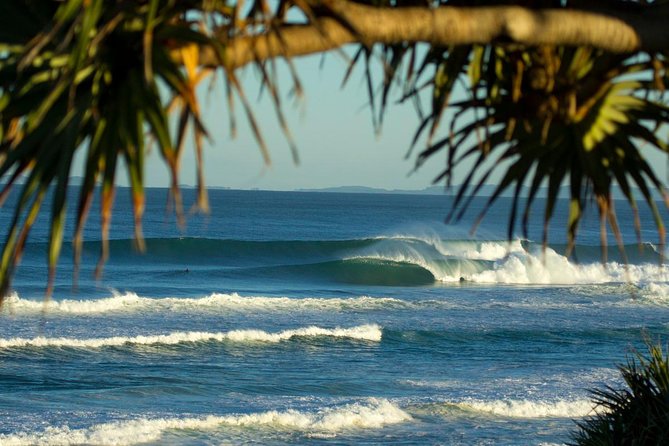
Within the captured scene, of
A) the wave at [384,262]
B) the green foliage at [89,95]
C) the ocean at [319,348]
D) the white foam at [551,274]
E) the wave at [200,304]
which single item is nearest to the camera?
the green foliage at [89,95]

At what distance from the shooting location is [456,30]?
2510 mm

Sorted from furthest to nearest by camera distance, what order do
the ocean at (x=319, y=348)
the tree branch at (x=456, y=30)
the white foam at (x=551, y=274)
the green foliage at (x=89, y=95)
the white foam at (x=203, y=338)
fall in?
the white foam at (x=551, y=274), the white foam at (x=203, y=338), the ocean at (x=319, y=348), the tree branch at (x=456, y=30), the green foliage at (x=89, y=95)

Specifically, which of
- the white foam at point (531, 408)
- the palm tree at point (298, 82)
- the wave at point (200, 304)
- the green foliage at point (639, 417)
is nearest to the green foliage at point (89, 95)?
the palm tree at point (298, 82)

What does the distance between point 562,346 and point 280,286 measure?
14.7m

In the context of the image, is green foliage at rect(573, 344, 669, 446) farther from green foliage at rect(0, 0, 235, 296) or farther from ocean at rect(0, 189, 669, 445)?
green foliage at rect(0, 0, 235, 296)

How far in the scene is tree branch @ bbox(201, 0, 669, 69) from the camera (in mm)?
2340

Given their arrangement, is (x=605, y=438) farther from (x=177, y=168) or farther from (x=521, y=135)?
(x=177, y=168)

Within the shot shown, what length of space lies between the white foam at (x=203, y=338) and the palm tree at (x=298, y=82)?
18.4 meters

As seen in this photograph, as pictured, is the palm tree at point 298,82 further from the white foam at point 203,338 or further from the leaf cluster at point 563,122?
the white foam at point 203,338

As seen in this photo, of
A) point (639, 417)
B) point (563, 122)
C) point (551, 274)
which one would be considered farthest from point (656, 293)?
point (563, 122)

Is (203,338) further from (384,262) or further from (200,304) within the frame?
(384,262)

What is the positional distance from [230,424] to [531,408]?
14.6 feet

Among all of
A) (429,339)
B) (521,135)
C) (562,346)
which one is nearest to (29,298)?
(429,339)

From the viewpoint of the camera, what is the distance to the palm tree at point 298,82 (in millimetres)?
2049
